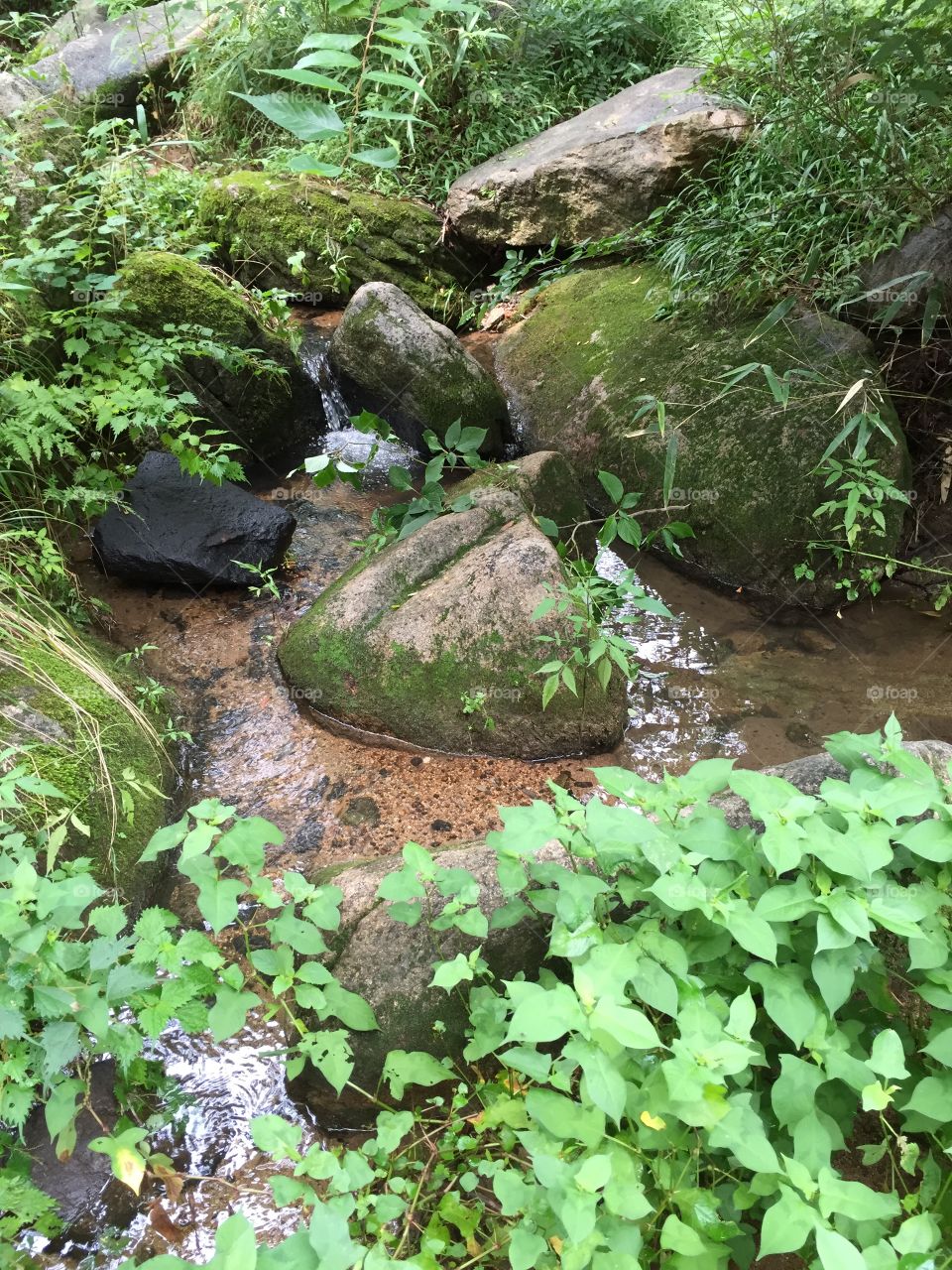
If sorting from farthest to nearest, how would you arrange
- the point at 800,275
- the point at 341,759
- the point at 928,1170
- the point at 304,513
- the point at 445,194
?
the point at 445,194, the point at 304,513, the point at 800,275, the point at 341,759, the point at 928,1170

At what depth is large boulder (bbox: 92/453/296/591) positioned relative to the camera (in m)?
3.78

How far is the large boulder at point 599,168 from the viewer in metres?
5.12

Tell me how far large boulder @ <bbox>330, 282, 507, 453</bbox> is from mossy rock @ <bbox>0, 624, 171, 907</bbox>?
2.59m

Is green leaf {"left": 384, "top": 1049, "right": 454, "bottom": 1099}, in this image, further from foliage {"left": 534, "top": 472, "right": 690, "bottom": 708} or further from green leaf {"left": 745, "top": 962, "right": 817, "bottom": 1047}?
foliage {"left": 534, "top": 472, "right": 690, "bottom": 708}

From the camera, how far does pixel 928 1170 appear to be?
4.92 feet

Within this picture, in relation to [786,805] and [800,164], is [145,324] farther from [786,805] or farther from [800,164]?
[786,805]

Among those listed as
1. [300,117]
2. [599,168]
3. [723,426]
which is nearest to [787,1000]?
[300,117]

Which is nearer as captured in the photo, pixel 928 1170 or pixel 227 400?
pixel 928 1170

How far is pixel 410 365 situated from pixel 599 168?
209 cm

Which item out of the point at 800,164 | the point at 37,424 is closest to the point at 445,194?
the point at 800,164

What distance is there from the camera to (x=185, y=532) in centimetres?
385

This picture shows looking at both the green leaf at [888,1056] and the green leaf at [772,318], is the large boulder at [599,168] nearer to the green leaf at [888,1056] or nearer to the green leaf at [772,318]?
the green leaf at [772,318]

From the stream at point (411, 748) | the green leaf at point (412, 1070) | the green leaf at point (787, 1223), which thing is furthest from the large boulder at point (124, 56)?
the green leaf at point (787, 1223)

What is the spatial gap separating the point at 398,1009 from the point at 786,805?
3.66ft
